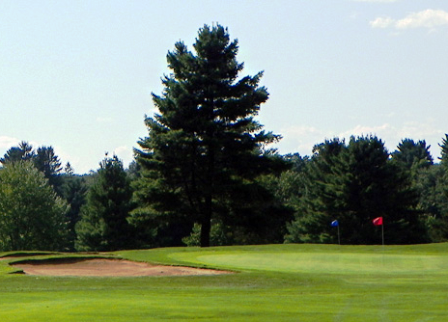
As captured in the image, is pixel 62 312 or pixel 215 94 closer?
pixel 62 312

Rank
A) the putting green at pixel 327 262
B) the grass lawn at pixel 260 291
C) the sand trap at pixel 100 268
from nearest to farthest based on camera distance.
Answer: the grass lawn at pixel 260 291 < the putting green at pixel 327 262 < the sand trap at pixel 100 268

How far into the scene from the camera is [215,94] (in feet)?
154

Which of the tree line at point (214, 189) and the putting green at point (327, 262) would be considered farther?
the tree line at point (214, 189)

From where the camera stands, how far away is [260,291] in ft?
52.7

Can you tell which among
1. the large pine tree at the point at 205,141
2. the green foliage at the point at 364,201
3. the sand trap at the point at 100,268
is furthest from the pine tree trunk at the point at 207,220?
the green foliage at the point at 364,201

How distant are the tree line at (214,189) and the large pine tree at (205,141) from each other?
7 cm

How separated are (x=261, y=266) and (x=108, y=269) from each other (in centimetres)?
488

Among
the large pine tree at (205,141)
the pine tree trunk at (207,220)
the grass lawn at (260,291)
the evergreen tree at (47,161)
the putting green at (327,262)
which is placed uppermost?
the evergreen tree at (47,161)

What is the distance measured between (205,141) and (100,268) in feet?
72.5

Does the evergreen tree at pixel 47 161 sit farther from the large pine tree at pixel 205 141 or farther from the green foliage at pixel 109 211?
the large pine tree at pixel 205 141

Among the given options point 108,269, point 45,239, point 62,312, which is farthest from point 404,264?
point 45,239

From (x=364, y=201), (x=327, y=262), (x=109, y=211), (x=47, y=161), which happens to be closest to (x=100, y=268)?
(x=327, y=262)

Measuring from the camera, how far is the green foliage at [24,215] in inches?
2559

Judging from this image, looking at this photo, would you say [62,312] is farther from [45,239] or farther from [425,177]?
[425,177]
